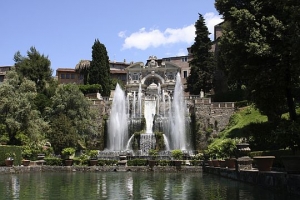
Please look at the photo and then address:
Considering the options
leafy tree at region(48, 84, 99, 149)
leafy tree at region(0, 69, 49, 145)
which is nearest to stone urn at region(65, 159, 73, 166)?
leafy tree at region(0, 69, 49, 145)

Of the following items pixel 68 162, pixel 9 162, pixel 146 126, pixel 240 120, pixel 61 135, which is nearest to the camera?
pixel 9 162

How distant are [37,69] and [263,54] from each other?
42.7 meters

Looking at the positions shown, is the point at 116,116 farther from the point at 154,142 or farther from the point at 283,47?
the point at 283,47

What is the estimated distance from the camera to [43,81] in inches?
2183

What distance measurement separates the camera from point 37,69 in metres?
55.3

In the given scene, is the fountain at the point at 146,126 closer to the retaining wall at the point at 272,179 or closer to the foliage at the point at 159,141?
the foliage at the point at 159,141

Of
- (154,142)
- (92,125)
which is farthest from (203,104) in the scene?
(92,125)

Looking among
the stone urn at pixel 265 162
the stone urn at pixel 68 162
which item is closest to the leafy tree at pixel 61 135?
the stone urn at pixel 68 162

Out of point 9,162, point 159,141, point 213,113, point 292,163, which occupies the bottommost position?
point 9,162

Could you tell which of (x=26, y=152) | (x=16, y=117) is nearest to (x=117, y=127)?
(x=16, y=117)

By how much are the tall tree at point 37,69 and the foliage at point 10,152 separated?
26.0m

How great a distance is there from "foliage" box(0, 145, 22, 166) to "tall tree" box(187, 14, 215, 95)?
3162 cm

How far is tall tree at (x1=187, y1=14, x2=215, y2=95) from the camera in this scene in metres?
55.7

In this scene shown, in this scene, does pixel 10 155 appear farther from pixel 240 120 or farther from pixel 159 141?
pixel 240 120
